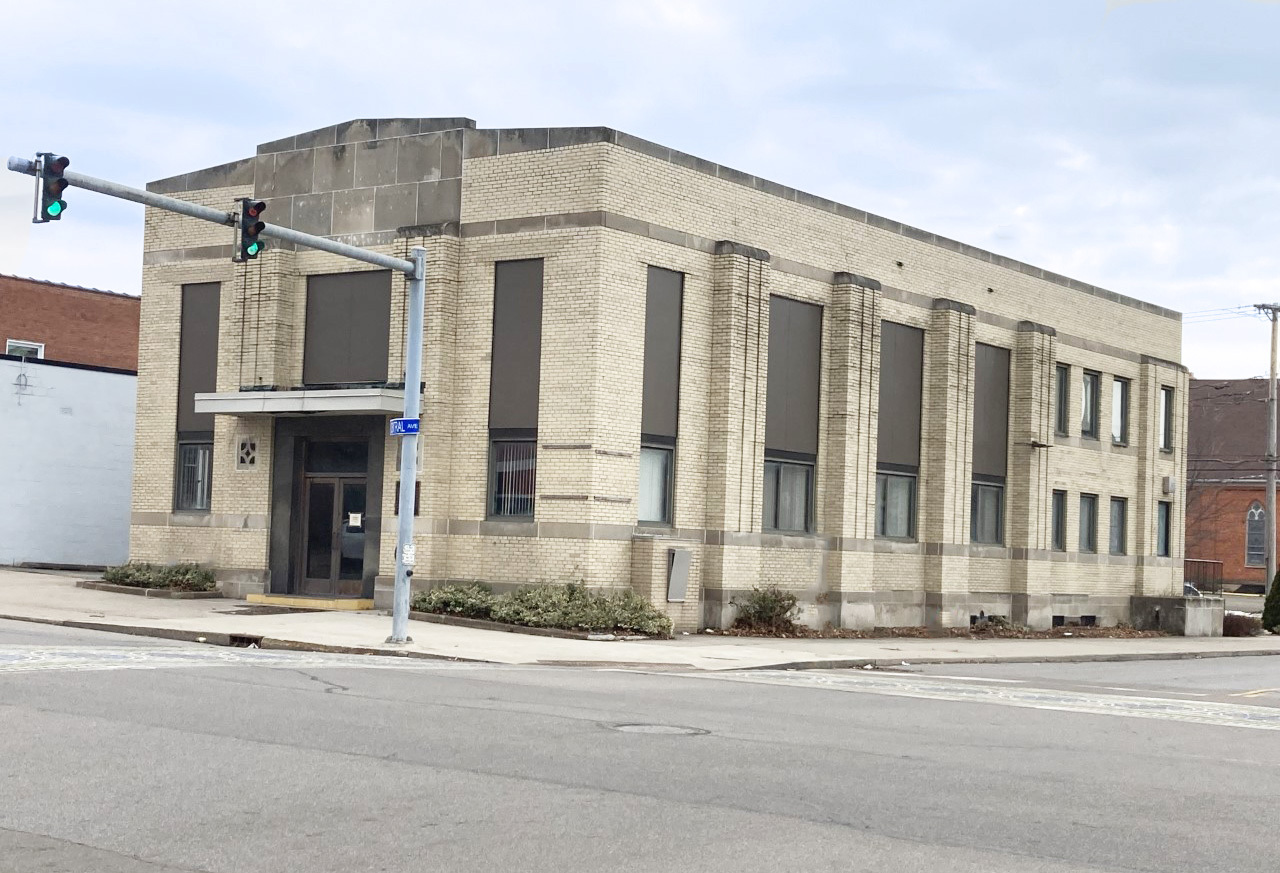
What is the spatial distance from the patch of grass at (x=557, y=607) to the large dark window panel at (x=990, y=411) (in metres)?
13.7

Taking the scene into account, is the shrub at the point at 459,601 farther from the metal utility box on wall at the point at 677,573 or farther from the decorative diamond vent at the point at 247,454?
the decorative diamond vent at the point at 247,454

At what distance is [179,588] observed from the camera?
31.9 metres

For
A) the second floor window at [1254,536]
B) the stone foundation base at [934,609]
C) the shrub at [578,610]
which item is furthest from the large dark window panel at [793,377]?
the second floor window at [1254,536]

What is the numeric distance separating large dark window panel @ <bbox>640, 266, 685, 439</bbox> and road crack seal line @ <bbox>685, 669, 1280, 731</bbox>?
8612 millimetres

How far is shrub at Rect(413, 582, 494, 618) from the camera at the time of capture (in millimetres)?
28312

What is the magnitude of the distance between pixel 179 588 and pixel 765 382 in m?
12.9

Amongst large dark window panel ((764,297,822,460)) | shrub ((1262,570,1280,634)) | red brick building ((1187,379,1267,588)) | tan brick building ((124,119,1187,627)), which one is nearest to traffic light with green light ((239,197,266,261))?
tan brick building ((124,119,1187,627))

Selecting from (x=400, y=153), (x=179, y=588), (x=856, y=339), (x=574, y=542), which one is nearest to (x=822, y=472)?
(x=856, y=339)

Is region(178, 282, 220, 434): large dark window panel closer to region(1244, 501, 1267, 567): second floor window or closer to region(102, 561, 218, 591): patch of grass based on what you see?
region(102, 561, 218, 591): patch of grass

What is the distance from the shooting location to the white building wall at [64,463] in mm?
41312

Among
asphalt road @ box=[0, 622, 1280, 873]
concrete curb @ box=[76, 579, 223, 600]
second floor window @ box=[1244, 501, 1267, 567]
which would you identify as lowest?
asphalt road @ box=[0, 622, 1280, 873]

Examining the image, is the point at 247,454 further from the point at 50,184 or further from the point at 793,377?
the point at 50,184

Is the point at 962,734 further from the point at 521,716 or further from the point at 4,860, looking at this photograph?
the point at 4,860

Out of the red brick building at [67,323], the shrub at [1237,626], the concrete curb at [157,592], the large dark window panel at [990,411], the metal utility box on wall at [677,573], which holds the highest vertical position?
the red brick building at [67,323]
